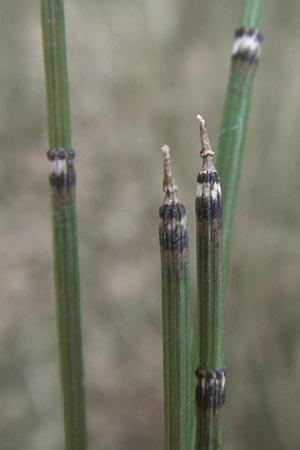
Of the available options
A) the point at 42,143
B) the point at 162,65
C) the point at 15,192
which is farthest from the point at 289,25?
the point at 15,192

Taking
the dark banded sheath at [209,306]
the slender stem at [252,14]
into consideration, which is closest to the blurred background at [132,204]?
the slender stem at [252,14]

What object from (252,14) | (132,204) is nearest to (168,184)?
(252,14)

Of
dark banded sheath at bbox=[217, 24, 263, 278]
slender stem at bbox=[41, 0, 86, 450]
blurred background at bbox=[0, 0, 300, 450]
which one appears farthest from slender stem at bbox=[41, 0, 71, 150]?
blurred background at bbox=[0, 0, 300, 450]

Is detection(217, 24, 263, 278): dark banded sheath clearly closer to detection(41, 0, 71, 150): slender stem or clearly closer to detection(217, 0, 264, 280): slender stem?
detection(217, 0, 264, 280): slender stem

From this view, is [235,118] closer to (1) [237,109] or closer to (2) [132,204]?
(1) [237,109]

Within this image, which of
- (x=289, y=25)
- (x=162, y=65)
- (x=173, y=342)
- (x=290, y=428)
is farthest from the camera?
(x=162, y=65)

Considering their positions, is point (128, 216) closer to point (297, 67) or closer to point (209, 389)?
point (297, 67)
